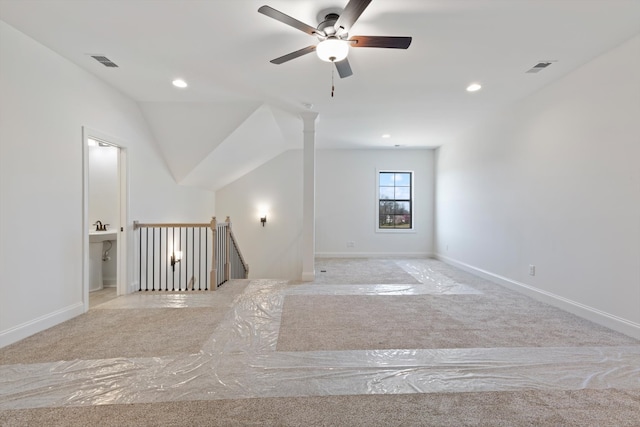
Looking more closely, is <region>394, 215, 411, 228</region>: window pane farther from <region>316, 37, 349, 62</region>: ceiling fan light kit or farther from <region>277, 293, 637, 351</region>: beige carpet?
<region>316, 37, 349, 62</region>: ceiling fan light kit

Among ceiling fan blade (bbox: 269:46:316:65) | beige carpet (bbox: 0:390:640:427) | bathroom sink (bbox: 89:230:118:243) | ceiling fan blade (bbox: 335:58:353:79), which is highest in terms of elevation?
ceiling fan blade (bbox: 269:46:316:65)

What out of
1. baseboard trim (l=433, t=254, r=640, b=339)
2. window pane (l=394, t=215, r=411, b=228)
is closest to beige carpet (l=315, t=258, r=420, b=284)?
window pane (l=394, t=215, r=411, b=228)

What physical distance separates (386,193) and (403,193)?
1.51 ft

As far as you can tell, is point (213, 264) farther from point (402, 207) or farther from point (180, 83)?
point (402, 207)

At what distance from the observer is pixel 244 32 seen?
8.30 feet

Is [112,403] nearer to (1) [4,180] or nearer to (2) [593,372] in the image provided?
(1) [4,180]

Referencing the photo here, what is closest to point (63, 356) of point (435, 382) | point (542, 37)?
point (435, 382)

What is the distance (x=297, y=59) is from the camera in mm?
2977

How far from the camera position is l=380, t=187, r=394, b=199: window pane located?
736cm

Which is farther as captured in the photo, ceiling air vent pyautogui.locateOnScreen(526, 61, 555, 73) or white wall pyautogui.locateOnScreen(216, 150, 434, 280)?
white wall pyautogui.locateOnScreen(216, 150, 434, 280)

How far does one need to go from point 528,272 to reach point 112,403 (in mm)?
4733

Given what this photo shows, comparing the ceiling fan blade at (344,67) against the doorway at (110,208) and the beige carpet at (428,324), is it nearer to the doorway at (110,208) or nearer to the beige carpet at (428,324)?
the beige carpet at (428,324)

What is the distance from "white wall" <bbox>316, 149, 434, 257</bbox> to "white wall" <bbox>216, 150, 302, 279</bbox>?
2.13ft

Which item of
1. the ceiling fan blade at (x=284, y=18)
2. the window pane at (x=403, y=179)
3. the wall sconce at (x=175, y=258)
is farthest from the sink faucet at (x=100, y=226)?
the window pane at (x=403, y=179)
